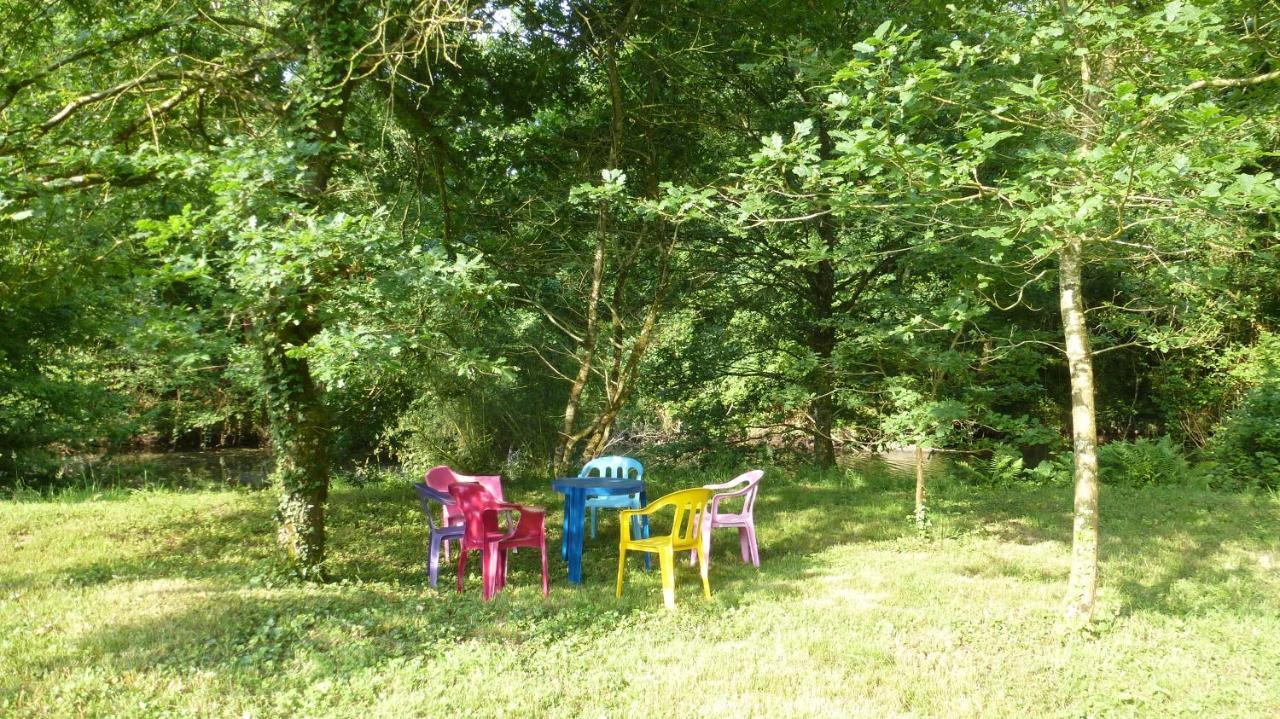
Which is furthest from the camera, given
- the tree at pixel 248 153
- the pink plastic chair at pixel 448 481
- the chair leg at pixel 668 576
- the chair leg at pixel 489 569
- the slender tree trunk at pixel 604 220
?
the slender tree trunk at pixel 604 220

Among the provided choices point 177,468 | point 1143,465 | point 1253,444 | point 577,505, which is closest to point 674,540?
point 577,505

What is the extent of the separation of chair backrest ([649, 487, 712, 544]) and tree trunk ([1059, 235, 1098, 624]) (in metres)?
2.35

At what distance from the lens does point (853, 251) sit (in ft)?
28.2

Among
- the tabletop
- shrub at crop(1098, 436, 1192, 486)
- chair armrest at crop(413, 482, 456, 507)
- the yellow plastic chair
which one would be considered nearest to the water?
chair armrest at crop(413, 482, 456, 507)

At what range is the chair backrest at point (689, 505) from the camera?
557 cm

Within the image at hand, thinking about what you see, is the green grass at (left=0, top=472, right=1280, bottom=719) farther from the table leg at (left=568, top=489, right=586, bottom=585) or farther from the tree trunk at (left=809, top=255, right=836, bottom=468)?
the tree trunk at (left=809, top=255, right=836, bottom=468)

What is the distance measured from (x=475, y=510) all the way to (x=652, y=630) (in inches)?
68.9

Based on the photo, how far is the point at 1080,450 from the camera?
473 centimetres

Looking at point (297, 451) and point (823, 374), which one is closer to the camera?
point (297, 451)

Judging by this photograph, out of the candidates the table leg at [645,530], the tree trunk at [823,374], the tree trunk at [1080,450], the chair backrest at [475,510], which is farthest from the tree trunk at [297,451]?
the tree trunk at [823,374]

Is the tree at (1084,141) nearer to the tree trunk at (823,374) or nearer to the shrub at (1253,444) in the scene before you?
the tree trunk at (823,374)

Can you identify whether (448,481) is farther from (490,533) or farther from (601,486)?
(601,486)

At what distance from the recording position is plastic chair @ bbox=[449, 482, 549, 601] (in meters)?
5.77

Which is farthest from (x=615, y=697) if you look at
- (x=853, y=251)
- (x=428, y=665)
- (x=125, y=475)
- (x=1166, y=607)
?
(x=125, y=475)
